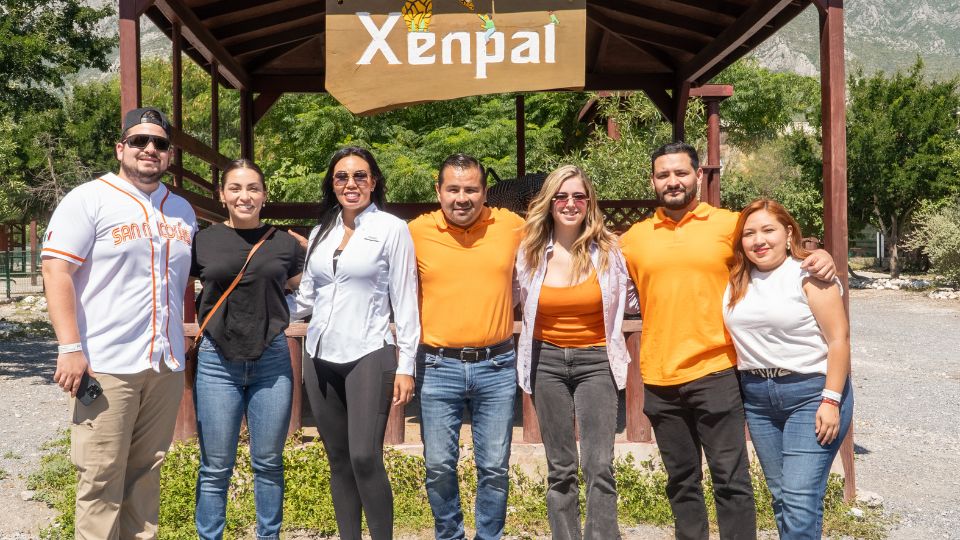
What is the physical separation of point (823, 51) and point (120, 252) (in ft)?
15.6

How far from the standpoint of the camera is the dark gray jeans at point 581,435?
11.4 feet

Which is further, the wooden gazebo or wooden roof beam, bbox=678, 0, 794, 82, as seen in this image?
wooden roof beam, bbox=678, 0, 794, 82

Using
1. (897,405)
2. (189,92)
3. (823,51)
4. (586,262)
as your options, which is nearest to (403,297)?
(586,262)

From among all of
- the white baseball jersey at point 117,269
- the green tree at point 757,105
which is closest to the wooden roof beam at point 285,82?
the white baseball jersey at point 117,269

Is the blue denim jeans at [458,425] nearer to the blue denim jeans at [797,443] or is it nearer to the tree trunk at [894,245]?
the blue denim jeans at [797,443]

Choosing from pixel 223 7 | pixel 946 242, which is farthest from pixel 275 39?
pixel 946 242

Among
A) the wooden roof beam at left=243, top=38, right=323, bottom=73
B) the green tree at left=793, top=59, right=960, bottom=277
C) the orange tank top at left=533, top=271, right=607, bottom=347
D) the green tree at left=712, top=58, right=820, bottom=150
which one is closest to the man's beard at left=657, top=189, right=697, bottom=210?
the orange tank top at left=533, top=271, right=607, bottom=347

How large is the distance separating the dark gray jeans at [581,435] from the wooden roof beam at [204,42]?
4.74 meters

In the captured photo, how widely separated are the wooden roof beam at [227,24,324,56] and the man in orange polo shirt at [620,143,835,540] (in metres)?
6.03

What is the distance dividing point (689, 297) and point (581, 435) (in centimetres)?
79

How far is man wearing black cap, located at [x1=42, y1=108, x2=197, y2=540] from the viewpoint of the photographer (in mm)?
3117

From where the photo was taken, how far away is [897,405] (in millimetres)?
9148

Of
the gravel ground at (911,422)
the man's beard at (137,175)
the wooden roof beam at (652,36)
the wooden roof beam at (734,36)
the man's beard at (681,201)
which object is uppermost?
the wooden roof beam at (652,36)

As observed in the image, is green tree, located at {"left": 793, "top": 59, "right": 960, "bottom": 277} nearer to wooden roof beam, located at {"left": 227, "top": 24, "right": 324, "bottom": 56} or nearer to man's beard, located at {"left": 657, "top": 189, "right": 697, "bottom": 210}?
wooden roof beam, located at {"left": 227, "top": 24, "right": 324, "bottom": 56}
